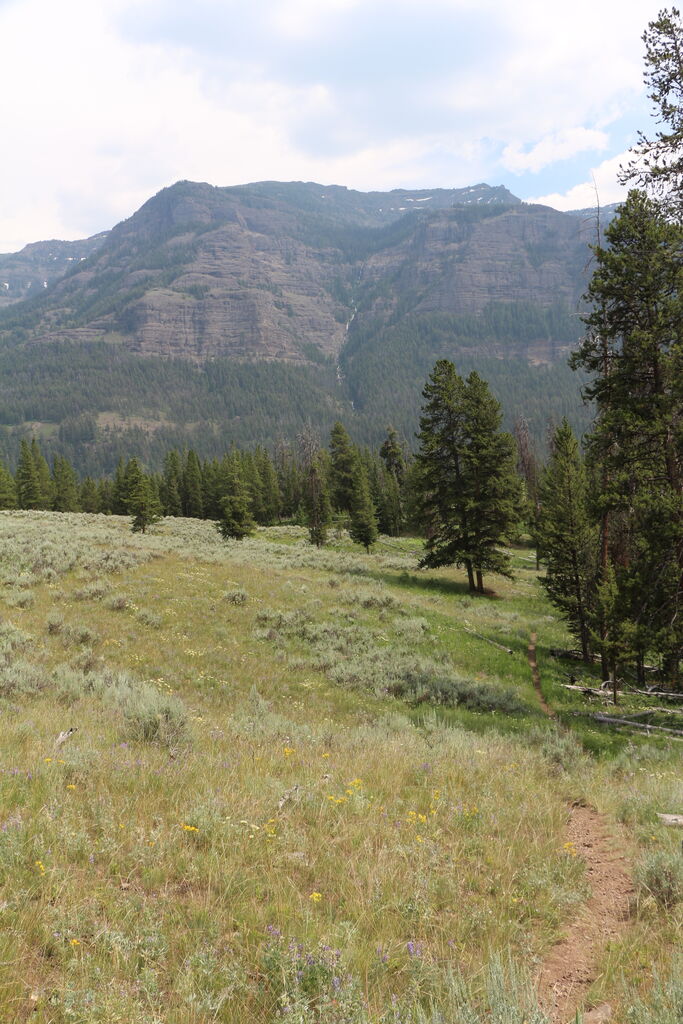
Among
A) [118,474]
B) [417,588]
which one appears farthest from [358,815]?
[118,474]

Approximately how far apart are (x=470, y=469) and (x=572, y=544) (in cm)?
1235

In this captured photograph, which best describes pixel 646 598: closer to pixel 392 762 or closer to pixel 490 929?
pixel 392 762

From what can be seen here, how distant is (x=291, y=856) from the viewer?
434cm

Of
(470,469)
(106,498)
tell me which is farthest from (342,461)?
(106,498)

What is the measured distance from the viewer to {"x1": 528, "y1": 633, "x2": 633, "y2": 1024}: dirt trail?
3.38 metres

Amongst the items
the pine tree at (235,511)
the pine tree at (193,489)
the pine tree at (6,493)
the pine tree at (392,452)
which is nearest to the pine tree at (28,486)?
the pine tree at (6,493)

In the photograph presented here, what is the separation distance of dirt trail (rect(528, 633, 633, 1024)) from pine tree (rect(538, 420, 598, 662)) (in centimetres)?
1490

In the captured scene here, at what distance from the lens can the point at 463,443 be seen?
31.8 metres

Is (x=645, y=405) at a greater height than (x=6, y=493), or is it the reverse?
(x=645, y=405)

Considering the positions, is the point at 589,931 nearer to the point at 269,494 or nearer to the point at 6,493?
the point at 269,494

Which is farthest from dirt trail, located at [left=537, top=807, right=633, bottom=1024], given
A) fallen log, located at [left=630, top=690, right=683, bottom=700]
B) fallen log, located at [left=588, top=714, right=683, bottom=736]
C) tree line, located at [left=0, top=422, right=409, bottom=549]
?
tree line, located at [left=0, top=422, right=409, bottom=549]

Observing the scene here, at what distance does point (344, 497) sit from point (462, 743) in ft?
223

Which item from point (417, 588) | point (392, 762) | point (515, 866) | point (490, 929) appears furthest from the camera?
point (417, 588)

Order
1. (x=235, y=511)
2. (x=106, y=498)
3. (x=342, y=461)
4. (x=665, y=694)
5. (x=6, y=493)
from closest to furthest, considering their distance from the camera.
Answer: (x=665, y=694) < (x=235, y=511) < (x=342, y=461) < (x=6, y=493) < (x=106, y=498)
